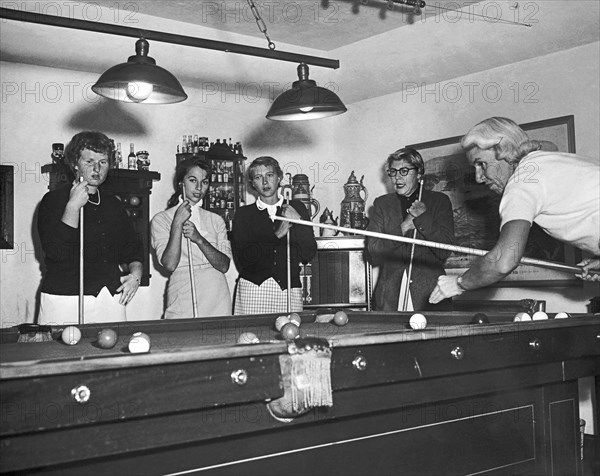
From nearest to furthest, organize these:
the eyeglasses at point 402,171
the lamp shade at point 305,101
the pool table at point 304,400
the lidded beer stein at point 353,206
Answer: the pool table at point 304,400
the lamp shade at point 305,101
the eyeglasses at point 402,171
the lidded beer stein at point 353,206

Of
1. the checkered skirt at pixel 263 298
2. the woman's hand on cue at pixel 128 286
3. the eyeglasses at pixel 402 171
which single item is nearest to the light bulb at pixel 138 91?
the woman's hand on cue at pixel 128 286

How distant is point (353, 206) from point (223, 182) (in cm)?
110

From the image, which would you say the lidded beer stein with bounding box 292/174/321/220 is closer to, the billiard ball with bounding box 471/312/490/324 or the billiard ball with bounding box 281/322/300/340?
the billiard ball with bounding box 471/312/490/324

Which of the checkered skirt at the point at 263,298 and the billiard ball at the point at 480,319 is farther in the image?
the checkered skirt at the point at 263,298

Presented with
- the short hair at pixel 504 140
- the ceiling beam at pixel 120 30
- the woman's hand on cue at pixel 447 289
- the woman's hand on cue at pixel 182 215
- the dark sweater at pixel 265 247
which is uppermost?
the ceiling beam at pixel 120 30

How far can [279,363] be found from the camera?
1980 mm

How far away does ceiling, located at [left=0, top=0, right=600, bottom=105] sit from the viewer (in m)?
4.49

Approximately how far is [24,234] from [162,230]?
3.47 ft

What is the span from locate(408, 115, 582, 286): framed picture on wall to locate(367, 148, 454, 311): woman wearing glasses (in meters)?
0.63

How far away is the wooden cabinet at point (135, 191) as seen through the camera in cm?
479

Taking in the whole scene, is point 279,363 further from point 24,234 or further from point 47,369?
point 24,234

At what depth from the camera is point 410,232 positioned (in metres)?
4.45

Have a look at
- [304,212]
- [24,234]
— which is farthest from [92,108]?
[304,212]

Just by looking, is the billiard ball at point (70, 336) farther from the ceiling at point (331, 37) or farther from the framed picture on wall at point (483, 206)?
the framed picture on wall at point (483, 206)
